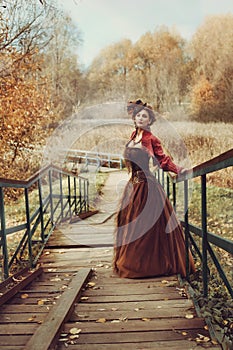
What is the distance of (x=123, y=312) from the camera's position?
82.3 inches

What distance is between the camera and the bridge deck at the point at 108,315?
1651 millimetres

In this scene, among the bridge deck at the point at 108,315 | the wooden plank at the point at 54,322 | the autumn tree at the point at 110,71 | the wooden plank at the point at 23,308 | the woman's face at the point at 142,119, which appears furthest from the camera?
the autumn tree at the point at 110,71

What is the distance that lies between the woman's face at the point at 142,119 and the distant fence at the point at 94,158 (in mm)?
8969

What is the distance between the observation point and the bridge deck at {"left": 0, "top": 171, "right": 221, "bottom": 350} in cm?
165

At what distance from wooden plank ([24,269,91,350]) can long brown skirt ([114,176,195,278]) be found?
623 mm

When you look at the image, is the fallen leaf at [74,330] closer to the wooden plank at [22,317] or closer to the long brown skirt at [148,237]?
the wooden plank at [22,317]

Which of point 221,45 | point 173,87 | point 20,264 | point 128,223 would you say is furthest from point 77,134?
point 128,223

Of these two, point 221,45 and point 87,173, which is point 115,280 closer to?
point 87,173

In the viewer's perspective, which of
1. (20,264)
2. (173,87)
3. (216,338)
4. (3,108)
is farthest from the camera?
(173,87)

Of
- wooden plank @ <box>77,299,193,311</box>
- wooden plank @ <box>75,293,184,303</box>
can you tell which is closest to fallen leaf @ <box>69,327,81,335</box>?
wooden plank @ <box>77,299,193,311</box>

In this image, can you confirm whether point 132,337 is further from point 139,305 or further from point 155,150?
point 155,150

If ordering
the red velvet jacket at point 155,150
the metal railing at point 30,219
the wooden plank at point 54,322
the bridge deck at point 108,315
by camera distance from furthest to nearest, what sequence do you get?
the red velvet jacket at point 155,150 → the metal railing at point 30,219 → the bridge deck at point 108,315 → the wooden plank at point 54,322

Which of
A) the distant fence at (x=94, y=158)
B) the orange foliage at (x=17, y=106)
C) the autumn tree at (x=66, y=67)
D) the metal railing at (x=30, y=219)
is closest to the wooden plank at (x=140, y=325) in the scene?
the metal railing at (x=30, y=219)

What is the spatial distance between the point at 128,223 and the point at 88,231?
2.11m
